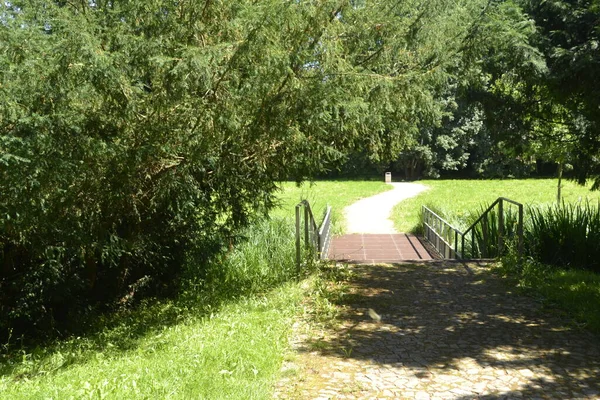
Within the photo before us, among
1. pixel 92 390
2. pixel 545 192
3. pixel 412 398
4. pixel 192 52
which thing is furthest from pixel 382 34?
pixel 545 192

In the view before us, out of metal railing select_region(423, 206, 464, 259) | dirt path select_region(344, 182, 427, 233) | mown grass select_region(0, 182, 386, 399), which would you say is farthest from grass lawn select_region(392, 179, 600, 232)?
mown grass select_region(0, 182, 386, 399)

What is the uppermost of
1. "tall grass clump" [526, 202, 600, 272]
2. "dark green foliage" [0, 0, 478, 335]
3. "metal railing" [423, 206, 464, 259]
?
"dark green foliage" [0, 0, 478, 335]

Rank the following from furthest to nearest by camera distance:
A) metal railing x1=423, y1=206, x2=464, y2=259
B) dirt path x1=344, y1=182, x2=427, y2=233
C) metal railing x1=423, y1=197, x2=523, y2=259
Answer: dirt path x1=344, y1=182, x2=427, y2=233 < metal railing x1=423, y1=206, x2=464, y2=259 < metal railing x1=423, y1=197, x2=523, y2=259

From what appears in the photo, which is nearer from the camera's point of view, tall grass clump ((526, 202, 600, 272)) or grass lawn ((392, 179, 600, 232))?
tall grass clump ((526, 202, 600, 272))

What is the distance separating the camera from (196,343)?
18.2 feet

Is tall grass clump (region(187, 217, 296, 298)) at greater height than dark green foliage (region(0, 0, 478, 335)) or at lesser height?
lesser

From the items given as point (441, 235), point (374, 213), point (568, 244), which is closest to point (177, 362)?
point (568, 244)

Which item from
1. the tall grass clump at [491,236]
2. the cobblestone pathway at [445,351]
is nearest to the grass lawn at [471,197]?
the tall grass clump at [491,236]

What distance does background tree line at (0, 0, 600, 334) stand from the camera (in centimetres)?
524

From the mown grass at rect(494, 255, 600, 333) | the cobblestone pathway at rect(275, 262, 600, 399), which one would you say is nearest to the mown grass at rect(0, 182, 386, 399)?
the cobblestone pathway at rect(275, 262, 600, 399)

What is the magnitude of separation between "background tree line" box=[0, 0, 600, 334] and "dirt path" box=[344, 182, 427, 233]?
11.3 metres

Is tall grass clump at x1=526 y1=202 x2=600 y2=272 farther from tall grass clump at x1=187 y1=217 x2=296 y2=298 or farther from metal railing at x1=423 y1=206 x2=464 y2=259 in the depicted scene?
tall grass clump at x1=187 y1=217 x2=296 y2=298

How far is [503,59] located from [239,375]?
22.7 feet

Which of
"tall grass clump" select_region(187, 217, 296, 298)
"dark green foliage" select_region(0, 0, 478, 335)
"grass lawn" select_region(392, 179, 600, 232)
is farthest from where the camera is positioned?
"grass lawn" select_region(392, 179, 600, 232)
